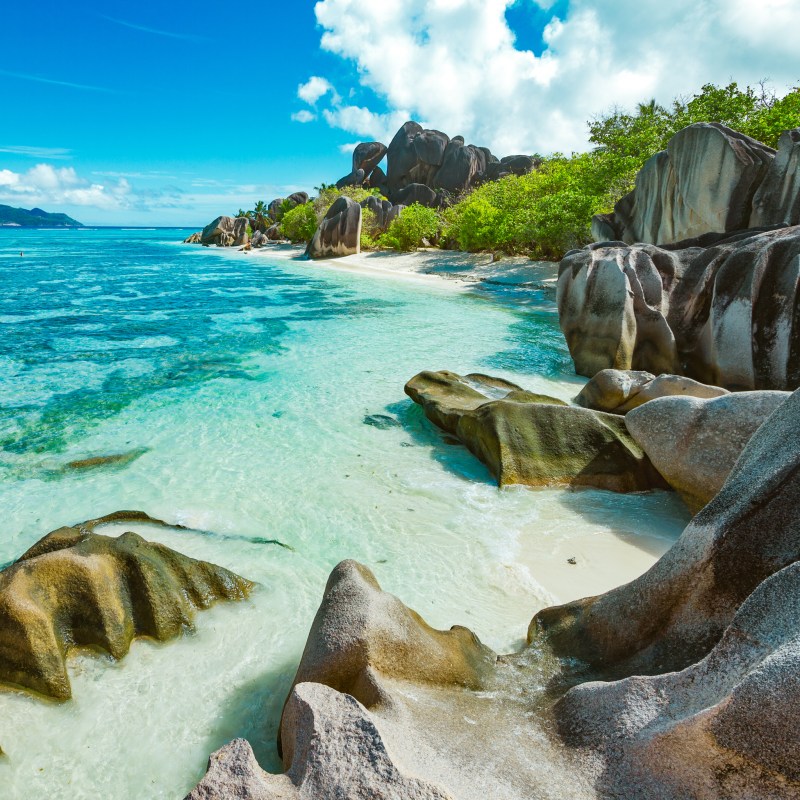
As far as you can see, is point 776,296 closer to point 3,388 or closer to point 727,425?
point 727,425

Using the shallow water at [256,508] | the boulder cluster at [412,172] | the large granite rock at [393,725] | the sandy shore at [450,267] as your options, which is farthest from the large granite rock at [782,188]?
the boulder cluster at [412,172]

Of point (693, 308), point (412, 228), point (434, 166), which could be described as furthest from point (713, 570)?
point (434, 166)

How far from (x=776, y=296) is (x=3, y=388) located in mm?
12850

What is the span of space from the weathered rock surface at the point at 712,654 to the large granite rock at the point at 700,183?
14.1 metres

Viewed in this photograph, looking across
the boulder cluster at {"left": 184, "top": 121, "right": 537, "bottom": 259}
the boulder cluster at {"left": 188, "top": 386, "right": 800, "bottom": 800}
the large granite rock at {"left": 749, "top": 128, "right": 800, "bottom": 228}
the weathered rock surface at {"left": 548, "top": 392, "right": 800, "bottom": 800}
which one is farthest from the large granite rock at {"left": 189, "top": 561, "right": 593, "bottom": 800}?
the boulder cluster at {"left": 184, "top": 121, "right": 537, "bottom": 259}

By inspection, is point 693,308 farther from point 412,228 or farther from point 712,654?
point 412,228

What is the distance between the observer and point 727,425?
519 cm

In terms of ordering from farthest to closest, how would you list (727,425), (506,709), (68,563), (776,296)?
(776,296) < (727,425) < (68,563) < (506,709)

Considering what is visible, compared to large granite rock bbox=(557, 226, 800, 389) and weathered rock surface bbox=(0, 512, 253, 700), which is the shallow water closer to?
weathered rock surface bbox=(0, 512, 253, 700)

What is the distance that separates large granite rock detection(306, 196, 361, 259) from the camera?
126 feet

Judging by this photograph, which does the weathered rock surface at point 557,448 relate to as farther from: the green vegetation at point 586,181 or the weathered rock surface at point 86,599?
the green vegetation at point 586,181

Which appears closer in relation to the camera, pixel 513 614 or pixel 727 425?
pixel 513 614

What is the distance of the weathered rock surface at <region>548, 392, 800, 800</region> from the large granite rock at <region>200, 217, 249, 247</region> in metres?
63.1

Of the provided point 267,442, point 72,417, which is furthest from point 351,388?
point 72,417
